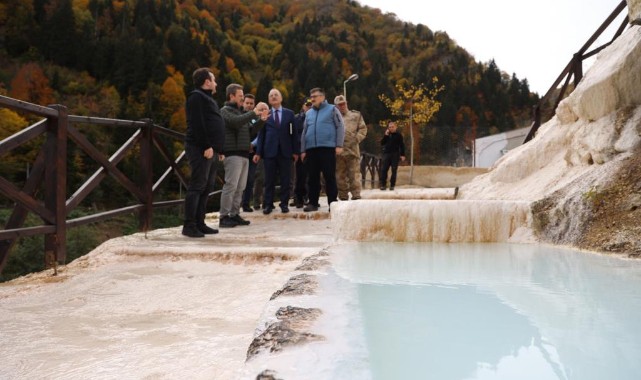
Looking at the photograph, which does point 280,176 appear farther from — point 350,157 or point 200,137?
point 200,137

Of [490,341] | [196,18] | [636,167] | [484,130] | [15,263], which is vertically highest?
[196,18]

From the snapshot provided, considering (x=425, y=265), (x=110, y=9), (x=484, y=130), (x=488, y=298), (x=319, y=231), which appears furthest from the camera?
(x=110, y=9)

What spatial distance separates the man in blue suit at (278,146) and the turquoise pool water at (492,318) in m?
3.49

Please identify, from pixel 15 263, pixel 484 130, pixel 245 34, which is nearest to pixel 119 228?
pixel 15 263

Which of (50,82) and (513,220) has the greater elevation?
(50,82)

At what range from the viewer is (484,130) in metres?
23.4

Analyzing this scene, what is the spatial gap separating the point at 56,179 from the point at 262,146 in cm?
305

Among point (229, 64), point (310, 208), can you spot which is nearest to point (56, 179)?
point (310, 208)

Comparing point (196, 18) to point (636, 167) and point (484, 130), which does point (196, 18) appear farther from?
point (636, 167)

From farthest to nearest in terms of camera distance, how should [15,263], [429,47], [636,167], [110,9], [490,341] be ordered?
1. [429,47]
2. [110,9]
3. [15,263]
4. [636,167]
5. [490,341]

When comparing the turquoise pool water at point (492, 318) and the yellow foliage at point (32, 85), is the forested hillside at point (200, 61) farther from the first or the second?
the turquoise pool water at point (492, 318)

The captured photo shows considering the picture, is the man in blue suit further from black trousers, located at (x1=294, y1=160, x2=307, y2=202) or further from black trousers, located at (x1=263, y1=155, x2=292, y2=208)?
black trousers, located at (x1=294, y1=160, x2=307, y2=202)

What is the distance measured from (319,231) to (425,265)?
236 cm

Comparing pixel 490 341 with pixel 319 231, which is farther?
pixel 319 231
